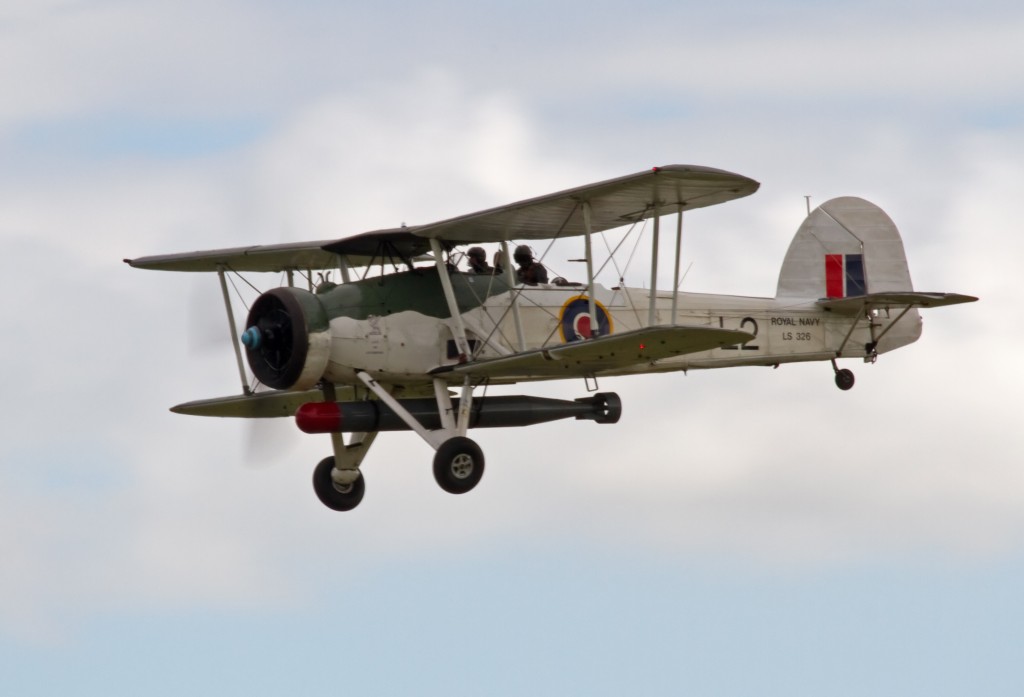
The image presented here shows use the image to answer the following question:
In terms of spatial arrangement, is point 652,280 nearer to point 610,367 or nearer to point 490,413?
point 610,367

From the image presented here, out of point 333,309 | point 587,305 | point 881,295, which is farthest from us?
point 881,295

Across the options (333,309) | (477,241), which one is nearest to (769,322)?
(477,241)

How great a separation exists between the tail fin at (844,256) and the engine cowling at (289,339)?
6.42 metres

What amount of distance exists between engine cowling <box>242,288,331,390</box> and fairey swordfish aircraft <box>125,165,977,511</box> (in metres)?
0.01

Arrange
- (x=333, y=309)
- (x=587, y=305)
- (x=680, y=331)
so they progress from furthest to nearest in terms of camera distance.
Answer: (x=587, y=305) → (x=333, y=309) → (x=680, y=331)

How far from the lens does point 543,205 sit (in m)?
17.5

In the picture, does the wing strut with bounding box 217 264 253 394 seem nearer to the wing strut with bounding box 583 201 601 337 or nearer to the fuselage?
the fuselage

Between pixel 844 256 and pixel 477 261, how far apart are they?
5.41 metres

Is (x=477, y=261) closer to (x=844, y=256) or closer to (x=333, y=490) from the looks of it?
(x=333, y=490)

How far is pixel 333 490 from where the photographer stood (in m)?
19.5

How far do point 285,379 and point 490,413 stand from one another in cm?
223

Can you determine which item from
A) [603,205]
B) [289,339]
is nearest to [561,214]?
[603,205]

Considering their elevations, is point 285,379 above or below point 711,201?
below

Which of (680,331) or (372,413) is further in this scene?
(372,413)
